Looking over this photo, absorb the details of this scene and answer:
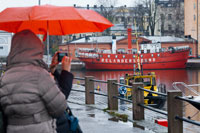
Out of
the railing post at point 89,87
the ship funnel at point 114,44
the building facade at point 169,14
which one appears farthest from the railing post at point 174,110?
the building facade at point 169,14

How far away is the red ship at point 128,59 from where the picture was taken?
76750 mm

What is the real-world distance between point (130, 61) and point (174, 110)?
72017mm

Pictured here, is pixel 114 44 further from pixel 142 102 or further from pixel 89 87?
pixel 142 102

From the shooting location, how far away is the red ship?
76.8 meters

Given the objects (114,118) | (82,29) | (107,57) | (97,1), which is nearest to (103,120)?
(114,118)

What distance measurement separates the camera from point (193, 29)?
83125 mm

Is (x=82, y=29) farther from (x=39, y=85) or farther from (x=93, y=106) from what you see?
(x=93, y=106)

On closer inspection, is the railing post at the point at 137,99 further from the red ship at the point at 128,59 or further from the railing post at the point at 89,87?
the red ship at the point at 128,59

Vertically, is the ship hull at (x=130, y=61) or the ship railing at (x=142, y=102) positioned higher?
the ship railing at (x=142, y=102)

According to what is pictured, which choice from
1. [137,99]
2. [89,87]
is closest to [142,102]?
[137,99]

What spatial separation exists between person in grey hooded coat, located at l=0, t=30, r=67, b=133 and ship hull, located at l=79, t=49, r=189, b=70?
71809mm

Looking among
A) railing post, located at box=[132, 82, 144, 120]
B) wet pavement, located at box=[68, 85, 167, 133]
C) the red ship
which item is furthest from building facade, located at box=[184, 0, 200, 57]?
railing post, located at box=[132, 82, 144, 120]

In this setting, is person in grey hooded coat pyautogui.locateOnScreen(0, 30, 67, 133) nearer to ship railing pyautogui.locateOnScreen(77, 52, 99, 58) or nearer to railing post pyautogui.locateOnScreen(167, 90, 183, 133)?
railing post pyautogui.locateOnScreen(167, 90, 183, 133)

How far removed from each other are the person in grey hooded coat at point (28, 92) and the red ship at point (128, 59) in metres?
71.6
